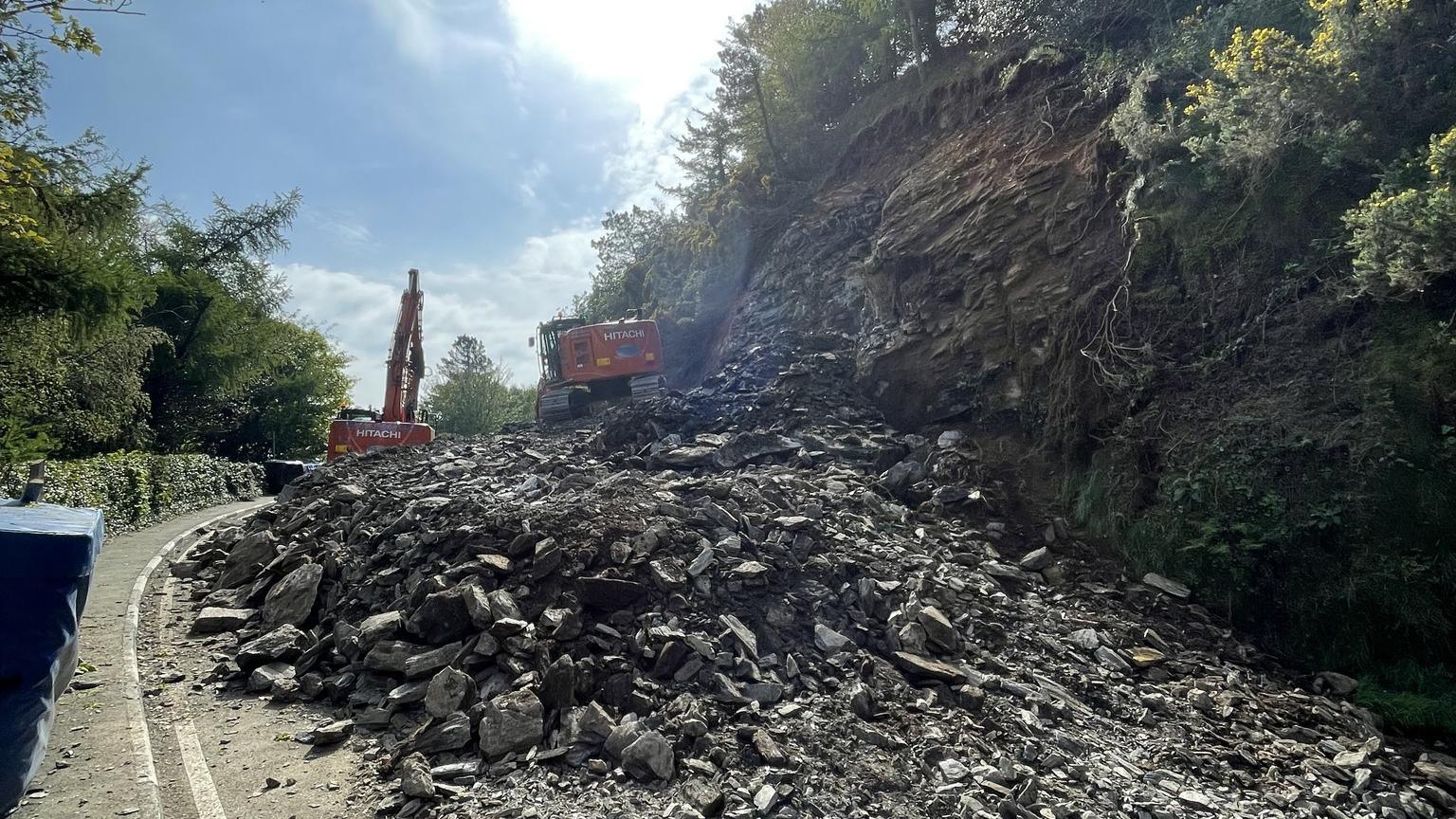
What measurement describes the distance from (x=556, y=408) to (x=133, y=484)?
800 cm

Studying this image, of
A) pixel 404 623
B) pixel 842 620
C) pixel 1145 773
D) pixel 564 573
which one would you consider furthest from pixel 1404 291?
pixel 404 623

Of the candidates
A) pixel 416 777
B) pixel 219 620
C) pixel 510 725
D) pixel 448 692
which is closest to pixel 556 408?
pixel 219 620

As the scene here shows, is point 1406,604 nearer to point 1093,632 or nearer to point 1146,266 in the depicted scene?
point 1093,632

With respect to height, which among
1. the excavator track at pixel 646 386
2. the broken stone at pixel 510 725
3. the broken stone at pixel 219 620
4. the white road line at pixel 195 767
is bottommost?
the white road line at pixel 195 767

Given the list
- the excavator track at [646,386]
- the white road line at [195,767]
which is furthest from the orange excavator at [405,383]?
the white road line at [195,767]

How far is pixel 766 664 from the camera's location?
491 centimetres

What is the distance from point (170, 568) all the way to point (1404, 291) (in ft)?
44.2

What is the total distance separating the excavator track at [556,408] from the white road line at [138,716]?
8.76m

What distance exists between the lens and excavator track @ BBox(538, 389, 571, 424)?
1614 cm

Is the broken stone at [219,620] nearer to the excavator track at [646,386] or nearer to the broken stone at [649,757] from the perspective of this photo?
the broken stone at [649,757]

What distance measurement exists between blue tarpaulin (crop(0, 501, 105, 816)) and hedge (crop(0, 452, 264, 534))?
26.6 feet

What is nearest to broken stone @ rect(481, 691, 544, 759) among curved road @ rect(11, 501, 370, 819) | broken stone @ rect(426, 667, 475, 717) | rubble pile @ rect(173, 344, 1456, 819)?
rubble pile @ rect(173, 344, 1456, 819)

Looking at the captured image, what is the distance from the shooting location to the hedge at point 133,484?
1012 cm

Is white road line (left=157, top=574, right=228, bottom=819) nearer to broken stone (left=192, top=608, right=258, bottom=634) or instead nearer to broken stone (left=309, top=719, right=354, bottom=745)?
broken stone (left=309, top=719, right=354, bottom=745)
